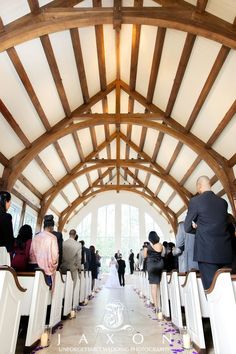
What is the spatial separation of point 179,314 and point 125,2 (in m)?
→ 5.50

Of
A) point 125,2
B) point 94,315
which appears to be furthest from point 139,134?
point 94,315

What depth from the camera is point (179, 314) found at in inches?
99.9

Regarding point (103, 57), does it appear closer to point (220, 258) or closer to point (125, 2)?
point (125, 2)

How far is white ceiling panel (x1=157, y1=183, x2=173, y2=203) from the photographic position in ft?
34.7

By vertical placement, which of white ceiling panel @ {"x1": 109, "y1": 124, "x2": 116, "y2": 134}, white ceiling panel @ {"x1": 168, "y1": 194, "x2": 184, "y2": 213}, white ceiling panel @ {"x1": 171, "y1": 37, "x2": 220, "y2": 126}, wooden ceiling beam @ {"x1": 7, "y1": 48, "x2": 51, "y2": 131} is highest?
white ceiling panel @ {"x1": 109, "y1": 124, "x2": 116, "y2": 134}

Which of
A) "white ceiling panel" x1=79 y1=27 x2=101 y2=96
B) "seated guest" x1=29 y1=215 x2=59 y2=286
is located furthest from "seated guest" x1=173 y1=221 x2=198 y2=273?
"white ceiling panel" x1=79 y1=27 x2=101 y2=96

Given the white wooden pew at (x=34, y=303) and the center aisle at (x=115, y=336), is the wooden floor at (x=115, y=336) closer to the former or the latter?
the center aisle at (x=115, y=336)

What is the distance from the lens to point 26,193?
789 centimetres

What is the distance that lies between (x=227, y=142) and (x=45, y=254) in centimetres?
511

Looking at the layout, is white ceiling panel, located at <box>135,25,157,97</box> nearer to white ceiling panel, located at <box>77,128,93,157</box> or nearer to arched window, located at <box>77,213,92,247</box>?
white ceiling panel, located at <box>77,128,93,157</box>

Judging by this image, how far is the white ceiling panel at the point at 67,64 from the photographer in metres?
4.57

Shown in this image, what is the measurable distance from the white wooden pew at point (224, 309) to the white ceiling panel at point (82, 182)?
31.2ft

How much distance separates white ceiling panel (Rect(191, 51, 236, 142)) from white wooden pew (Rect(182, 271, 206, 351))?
157 inches

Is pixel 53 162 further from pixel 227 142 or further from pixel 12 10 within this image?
pixel 227 142
